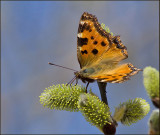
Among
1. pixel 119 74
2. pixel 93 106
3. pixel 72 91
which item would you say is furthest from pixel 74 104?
pixel 119 74

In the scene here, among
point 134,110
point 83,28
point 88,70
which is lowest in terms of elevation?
point 134,110

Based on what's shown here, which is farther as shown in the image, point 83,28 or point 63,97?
point 83,28

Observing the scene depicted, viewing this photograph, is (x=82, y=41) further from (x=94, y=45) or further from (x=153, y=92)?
(x=153, y=92)

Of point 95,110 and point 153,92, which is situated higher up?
point 153,92

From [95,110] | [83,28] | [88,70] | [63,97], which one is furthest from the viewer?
[83,28]

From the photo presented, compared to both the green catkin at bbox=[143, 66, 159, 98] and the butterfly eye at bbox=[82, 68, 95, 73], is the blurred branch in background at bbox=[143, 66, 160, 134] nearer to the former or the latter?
the green catkin at bbox=[143, 66, 159, 98]

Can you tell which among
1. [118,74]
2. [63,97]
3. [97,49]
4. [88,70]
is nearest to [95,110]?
[63,97]

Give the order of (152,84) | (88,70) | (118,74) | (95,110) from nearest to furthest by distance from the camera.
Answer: (152,84) < (95,110) < (118,74) < (88,70)

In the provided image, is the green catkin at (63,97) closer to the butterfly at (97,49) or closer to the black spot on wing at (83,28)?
the butterfly at (97,49)

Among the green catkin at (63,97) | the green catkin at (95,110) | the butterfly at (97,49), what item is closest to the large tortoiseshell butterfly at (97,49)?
the butterfly at (97,49)
